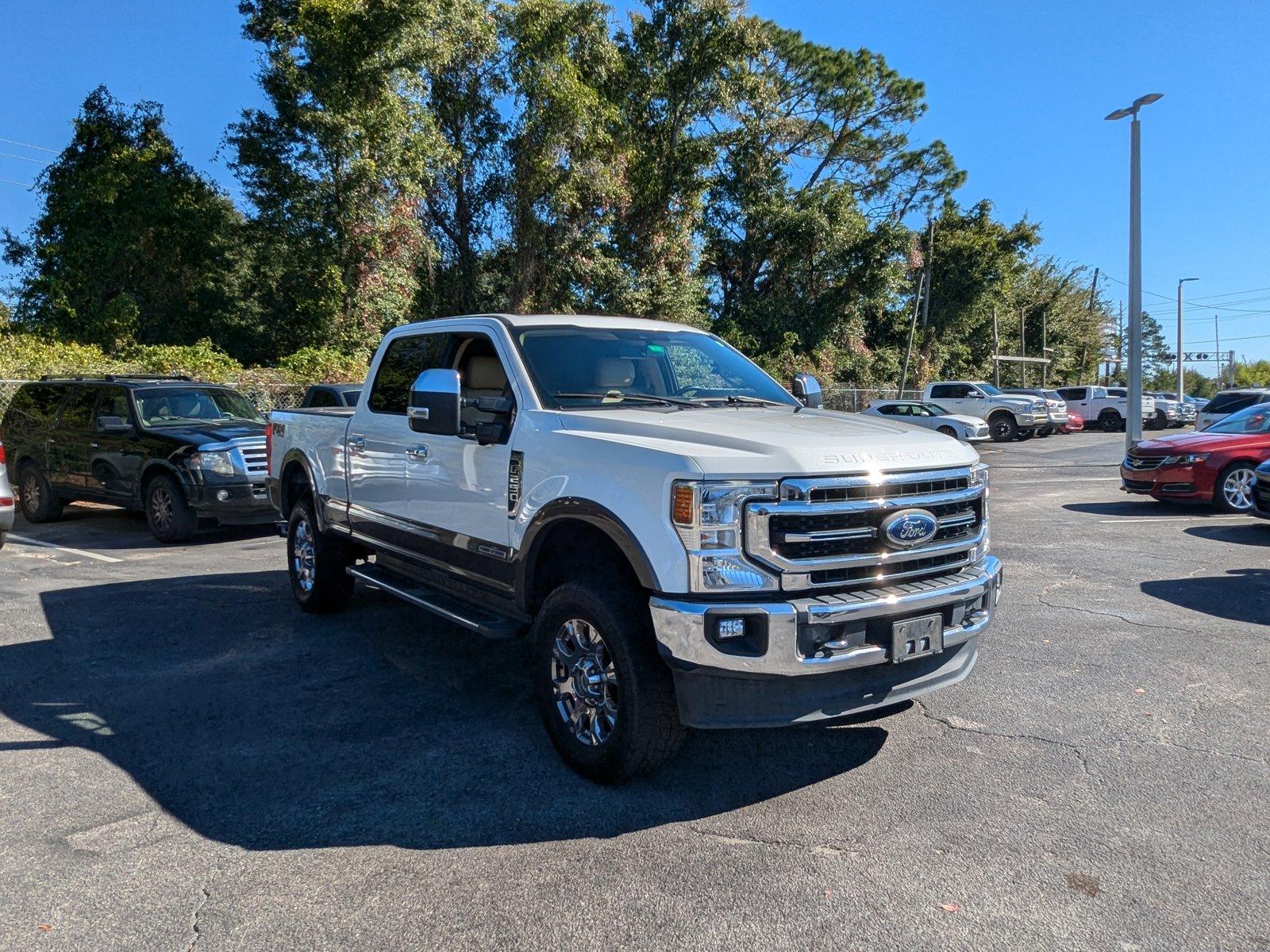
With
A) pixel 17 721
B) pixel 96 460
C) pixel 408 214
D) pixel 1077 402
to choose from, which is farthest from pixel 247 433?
pixel 1077 402

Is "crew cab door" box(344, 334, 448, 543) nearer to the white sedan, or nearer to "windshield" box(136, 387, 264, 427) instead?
"windshield" box(136, 387, 264, 427)

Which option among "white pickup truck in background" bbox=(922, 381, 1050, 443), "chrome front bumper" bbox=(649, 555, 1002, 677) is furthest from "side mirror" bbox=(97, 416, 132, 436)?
"white pickup truck in background" bbox=(922, 381, 1050, 443)

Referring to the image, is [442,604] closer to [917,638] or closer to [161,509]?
[917,638]

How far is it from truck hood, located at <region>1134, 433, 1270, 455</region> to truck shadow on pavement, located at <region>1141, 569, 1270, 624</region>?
14.6ft

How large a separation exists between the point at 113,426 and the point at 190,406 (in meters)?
1.19

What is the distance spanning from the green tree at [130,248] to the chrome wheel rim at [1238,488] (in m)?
26.5

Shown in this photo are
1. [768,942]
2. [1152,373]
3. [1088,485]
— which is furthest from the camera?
[1152,373]

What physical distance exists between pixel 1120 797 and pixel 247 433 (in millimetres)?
9854

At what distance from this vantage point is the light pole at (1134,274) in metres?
20.0

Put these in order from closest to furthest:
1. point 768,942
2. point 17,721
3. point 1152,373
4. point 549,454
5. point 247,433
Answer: point 768,942 → point 549,454 → point 17,721 → point 247,433 → point 1152,373

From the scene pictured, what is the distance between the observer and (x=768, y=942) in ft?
9.64

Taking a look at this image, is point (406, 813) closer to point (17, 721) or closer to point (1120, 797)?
point (17, 721)

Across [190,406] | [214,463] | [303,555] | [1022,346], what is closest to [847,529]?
[303,555]

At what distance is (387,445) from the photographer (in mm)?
6004
